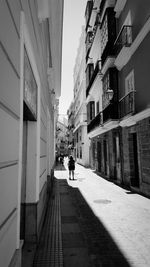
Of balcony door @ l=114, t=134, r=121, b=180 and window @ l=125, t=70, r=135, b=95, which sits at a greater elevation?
window @ l=125, t=70, r=135, b=95

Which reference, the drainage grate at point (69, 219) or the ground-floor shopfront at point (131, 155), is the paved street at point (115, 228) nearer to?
the drainage grate at point (69, 219)

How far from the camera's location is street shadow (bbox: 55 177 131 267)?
12.9 ft

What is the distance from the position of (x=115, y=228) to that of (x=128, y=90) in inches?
343

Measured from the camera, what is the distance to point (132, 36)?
11.6m

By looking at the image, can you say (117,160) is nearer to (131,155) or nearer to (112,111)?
(131,155)

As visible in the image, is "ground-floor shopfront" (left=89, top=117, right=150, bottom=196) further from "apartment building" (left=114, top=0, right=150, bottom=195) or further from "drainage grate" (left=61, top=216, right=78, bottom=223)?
"drainage grate" (left=61, top=216, right=78, bottom=223)

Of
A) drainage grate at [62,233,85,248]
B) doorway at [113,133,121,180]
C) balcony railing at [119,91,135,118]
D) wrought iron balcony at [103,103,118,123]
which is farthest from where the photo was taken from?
doorway at [113,133,121,180]

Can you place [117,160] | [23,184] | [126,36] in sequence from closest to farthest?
[23,184], [126,36], [117,160]

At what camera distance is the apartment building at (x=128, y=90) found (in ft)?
33.4

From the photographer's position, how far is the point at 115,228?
5.72 meters

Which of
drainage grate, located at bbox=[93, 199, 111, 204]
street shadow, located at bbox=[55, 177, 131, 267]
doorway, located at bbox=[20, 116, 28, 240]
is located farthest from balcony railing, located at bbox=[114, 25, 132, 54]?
doorway, located at bbox=[20, 116, 28, 240]

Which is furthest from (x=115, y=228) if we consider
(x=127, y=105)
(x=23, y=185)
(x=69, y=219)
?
(x=127, y=105)

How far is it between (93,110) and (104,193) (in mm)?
13282

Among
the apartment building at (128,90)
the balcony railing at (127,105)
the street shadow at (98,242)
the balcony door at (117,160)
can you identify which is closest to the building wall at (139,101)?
the apartment building at (128,90)
